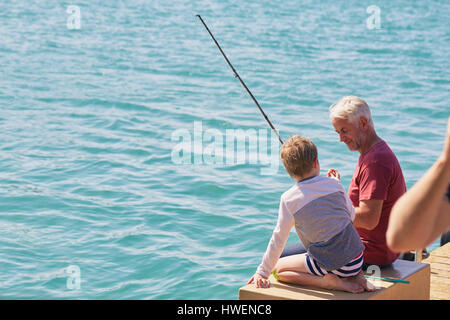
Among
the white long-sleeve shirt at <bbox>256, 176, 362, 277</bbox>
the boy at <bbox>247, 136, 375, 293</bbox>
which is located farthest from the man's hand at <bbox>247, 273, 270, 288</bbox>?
the white long-sleeve shirt at <bbox>256, 176, 362, 277</bbox>

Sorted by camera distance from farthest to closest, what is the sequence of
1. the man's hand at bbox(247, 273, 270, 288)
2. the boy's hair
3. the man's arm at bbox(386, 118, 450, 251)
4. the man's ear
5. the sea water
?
the sea water → the man's ear → the man's hand at bbox(247, 273, 270, 288) → the boy's hair → the man's arm at bbox(386, 118, 450, 251)

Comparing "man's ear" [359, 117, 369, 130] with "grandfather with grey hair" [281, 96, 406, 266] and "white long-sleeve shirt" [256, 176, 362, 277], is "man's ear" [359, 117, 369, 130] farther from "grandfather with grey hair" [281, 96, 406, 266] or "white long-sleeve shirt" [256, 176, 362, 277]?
"white long-sleeve shirt" [256, 176, 362, 277]

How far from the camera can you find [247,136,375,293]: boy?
8.48 feet

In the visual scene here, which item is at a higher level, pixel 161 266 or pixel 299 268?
pixel 299 268

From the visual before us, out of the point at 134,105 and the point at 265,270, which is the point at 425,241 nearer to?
the point at 265,270

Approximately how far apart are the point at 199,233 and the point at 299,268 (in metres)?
→ 2.99

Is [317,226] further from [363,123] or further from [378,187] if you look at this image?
[363,123]

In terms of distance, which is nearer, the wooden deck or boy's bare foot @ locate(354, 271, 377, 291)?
boy's bare foot @ locate(354, 271, 377, 291)

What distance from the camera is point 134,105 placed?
32.8 feet

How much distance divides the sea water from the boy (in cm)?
206

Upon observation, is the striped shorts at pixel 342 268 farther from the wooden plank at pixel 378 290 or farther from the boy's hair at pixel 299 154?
the boy's hair at pixel 299 154

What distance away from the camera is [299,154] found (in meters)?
2.56

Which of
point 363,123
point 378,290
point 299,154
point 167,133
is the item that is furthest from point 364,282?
point 167,133
